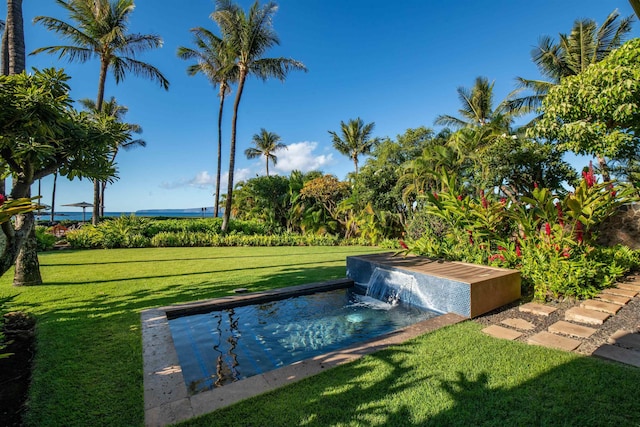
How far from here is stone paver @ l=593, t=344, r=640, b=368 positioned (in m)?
2.75

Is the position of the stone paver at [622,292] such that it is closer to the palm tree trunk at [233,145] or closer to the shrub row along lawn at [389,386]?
the shrub row along lawn at [389,386]

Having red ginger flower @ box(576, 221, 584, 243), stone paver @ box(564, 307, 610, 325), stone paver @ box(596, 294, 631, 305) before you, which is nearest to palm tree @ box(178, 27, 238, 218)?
red ginger flower @ box(576, 221, 584, 243)

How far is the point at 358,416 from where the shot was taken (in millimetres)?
2021

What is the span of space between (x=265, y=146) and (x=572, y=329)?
34.1 meters

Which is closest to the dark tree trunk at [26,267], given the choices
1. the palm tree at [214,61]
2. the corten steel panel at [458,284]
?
the corten steel panel at [458,284]

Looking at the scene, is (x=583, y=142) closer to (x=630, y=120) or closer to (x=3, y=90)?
(x=630, y=120)

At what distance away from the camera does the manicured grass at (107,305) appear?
7.37 ft

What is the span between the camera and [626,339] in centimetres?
321

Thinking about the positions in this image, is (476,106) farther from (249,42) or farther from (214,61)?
(214,61)

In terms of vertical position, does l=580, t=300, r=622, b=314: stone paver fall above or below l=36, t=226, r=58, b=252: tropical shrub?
below

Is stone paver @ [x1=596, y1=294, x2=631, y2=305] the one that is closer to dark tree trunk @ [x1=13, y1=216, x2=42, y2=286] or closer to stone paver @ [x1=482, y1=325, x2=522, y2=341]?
stone paver @ [x1=482, y1=325, x2=522, y2=341]

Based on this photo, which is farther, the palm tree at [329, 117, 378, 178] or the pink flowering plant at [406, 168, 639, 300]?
the palm tree at [329, 117, 378, 178]

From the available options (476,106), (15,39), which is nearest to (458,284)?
(15,39)

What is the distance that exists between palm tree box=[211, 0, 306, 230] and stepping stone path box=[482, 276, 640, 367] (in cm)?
1368
